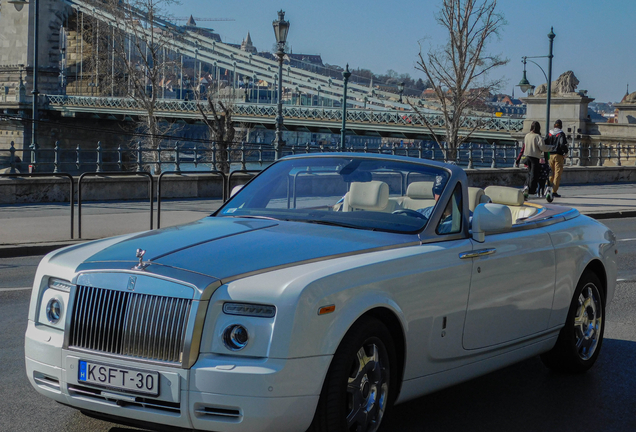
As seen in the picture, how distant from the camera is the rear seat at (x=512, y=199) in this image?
6.29 metres

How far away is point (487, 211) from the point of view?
16.1 ft

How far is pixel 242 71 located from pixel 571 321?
74.1 metres

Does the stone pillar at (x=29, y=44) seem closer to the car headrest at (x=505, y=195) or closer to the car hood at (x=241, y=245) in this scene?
the car headrest at (x=505, y=195)

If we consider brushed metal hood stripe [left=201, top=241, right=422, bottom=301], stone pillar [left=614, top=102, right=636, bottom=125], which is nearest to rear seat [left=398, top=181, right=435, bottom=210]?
brushed metal hood stripe [left=201, top=241, right=422, bottom=301]

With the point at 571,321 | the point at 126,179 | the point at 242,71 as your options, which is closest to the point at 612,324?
the point at 571,321

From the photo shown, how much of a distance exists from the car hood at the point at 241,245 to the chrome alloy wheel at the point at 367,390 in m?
0.52

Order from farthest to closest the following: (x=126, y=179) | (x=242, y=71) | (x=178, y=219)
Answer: (x=242, y=71)
(x=126, y=179)
(x=178, y=219)

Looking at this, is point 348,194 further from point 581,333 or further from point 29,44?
point 29,44

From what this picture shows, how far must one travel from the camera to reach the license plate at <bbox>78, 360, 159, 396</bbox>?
365 centimetres

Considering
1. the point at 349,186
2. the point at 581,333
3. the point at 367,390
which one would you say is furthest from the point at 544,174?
the point at 367,390

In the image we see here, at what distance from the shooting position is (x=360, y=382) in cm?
397

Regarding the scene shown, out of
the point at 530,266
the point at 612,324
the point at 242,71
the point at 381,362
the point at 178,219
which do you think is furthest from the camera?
the point at 242,71

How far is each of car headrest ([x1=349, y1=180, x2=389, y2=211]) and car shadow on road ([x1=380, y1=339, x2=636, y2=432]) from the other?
116cm

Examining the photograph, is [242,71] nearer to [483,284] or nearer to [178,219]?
[178,219]
